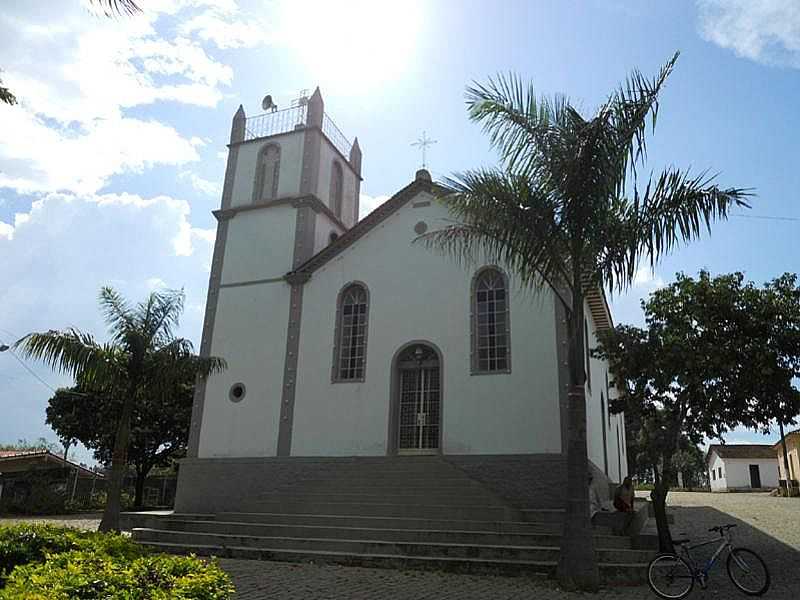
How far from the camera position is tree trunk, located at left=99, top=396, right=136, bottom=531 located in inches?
586

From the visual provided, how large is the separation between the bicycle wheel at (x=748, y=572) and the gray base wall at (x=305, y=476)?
4957 millimetres

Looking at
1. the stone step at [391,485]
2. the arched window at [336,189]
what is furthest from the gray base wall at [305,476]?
the arched window at [336,189]

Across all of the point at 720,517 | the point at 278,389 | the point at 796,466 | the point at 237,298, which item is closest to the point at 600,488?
the point at 720,517

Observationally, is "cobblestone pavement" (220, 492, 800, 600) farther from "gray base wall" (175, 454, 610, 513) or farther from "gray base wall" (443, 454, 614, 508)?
"gray base wall" (175, 454, 610, 513)

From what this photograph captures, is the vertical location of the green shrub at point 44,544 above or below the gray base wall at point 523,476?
below

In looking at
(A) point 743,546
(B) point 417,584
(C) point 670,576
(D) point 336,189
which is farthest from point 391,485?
(D) point 336,189

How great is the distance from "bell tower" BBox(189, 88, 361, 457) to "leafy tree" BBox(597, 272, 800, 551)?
31.7 ft

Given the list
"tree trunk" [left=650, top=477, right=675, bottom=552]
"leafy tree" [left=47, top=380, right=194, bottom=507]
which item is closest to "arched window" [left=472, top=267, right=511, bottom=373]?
"tree trunk" [left=650, top=477, right=675, bottom=552]

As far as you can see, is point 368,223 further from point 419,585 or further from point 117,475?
point 419,585

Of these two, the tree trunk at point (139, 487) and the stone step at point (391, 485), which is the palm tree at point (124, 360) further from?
the tree trunk at point (139, 487)

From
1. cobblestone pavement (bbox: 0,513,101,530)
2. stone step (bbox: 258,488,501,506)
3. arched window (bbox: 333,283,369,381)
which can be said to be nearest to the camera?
stone step (bbox: 258,488,501,506)

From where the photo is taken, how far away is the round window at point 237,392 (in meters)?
18.8

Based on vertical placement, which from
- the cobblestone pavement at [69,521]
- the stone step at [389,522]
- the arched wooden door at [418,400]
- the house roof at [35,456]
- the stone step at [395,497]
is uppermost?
the arched wooden door at [418,400]

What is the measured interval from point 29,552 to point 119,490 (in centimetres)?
839
